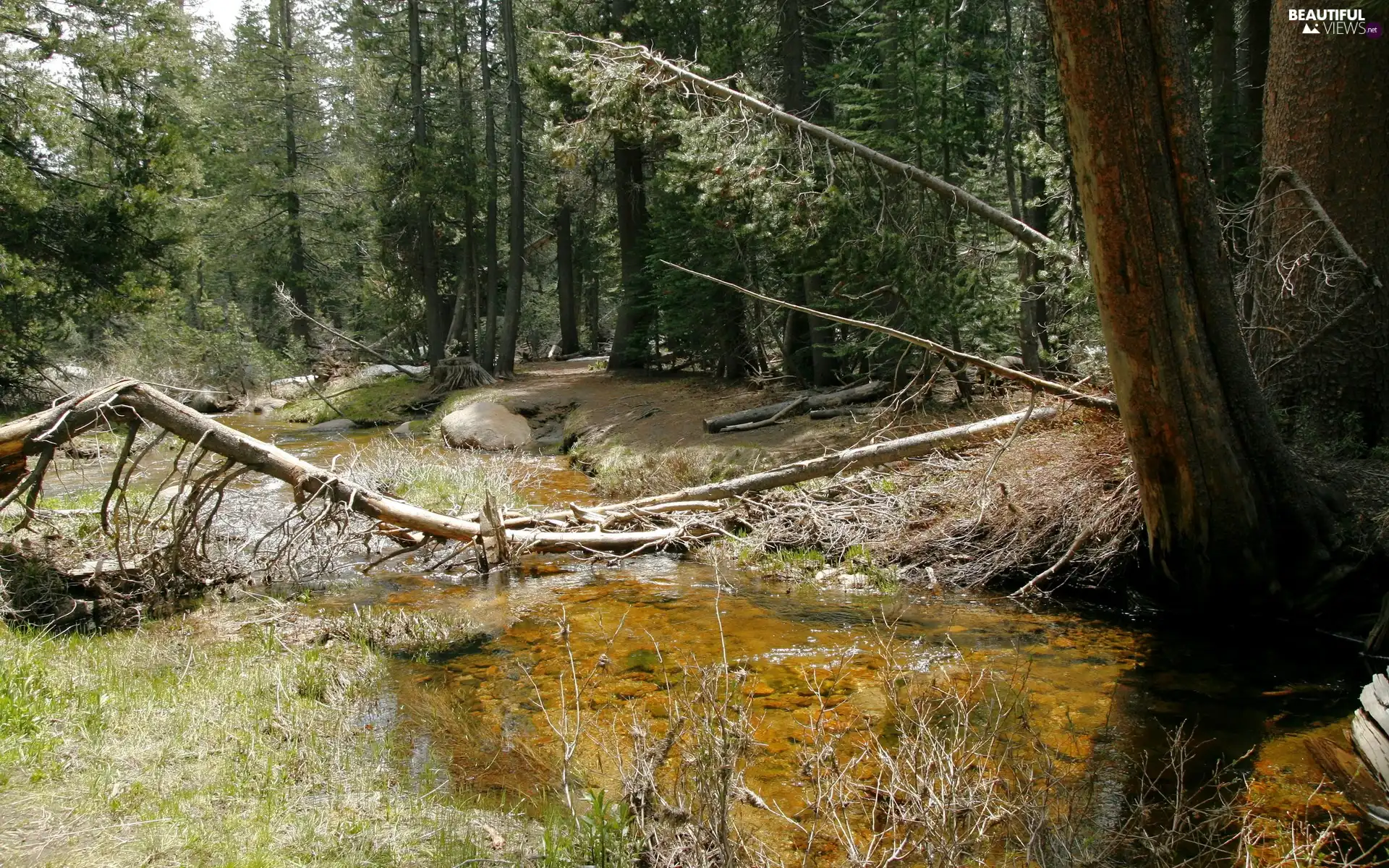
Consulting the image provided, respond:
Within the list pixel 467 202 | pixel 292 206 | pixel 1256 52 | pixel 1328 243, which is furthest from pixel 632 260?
pixel 1328 243

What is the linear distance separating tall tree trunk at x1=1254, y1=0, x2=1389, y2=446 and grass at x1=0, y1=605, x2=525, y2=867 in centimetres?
714

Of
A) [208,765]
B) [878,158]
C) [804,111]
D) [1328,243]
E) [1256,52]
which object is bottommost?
[208,765]

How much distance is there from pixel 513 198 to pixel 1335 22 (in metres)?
19.4

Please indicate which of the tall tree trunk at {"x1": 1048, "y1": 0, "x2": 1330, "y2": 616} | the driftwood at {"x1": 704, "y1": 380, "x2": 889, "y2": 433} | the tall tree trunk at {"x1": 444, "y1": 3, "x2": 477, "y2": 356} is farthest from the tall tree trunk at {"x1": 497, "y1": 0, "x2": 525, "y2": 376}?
the tall tree trunk at {"x1": 1048, "y1": 0, "x2": 1330, "y2": 616}

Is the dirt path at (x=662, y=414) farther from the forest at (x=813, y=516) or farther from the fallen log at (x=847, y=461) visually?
the fallen log at (x=847, y=461)

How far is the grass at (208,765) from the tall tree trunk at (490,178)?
19.3 m

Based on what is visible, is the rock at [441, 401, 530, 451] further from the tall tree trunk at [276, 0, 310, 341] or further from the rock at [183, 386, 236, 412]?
the tall tree trunk at [276, 0, 310, 341]

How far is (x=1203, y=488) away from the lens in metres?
6.18

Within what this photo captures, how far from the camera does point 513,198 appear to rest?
23.8 metres

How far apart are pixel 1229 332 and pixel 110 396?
28.5 ft

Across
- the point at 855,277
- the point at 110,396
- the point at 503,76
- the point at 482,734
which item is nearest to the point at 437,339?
the point at 503,76

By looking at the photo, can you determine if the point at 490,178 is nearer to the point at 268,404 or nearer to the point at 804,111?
the point at 268,404

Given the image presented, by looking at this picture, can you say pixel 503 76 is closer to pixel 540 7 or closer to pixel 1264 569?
pixel 540 7

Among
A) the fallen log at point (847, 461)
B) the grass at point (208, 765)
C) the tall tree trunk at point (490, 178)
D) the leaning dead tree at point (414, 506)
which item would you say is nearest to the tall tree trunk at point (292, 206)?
the tall tree trunk at point (490, 178)
